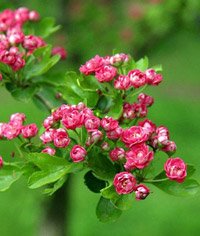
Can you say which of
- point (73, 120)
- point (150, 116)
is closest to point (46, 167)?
point (73, 120)

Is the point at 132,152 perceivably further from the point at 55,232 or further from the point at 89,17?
the point at 89,17

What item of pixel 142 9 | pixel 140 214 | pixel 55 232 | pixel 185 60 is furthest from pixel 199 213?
pixel 185 60

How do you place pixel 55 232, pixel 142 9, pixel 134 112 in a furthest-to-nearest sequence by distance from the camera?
pixel 142 9
pixel 55 232
pixel 134 112

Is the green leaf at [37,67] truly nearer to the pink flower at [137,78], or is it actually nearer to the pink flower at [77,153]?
the pink flower at [137,78]

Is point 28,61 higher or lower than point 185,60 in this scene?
lower

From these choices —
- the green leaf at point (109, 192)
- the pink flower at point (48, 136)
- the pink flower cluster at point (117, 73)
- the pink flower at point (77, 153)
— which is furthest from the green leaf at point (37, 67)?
the green leaf at point (109, 192)

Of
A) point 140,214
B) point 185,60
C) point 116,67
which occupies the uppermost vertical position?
point 185,60

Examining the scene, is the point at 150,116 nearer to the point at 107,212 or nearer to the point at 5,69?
the point at 5,69
